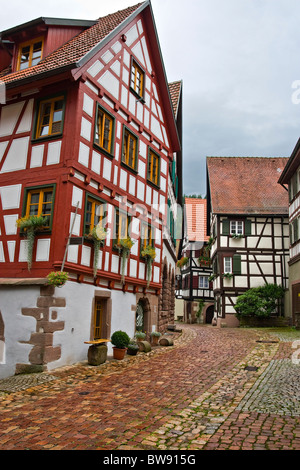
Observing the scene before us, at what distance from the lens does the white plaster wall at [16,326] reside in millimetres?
10352

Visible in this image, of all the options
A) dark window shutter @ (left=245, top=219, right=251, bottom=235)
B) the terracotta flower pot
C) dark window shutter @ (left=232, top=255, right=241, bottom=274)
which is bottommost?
the terracotta flower pot

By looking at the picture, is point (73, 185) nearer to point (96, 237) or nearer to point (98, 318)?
point (96, 237)

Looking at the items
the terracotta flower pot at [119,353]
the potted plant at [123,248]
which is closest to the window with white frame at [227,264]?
the potted plant at [123,248]

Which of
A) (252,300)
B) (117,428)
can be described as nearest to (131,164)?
(117,428)

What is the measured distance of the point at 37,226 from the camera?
35.9 feet

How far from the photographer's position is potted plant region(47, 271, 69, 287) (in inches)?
399

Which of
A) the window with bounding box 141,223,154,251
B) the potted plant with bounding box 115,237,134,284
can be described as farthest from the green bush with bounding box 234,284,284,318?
the potted plant with bounding box 115,237,134,284

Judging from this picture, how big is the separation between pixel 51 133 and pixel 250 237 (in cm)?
2063

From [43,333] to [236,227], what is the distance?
71.8ft

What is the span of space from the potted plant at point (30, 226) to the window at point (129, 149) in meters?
4.31

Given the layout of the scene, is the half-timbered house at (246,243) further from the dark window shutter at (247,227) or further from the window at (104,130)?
the window at (104,130)

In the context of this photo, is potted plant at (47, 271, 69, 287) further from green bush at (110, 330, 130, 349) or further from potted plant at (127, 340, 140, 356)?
potted plant at (127, 340, 140, 356)

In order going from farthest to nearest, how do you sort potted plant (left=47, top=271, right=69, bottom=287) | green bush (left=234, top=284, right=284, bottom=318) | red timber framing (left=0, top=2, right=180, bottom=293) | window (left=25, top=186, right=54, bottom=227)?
green bush (left=234, top=284, right=284, bottom=318), window (left=25, top=186, right=54, bottom=227), red timber framing (left=0, top=2, right=180, bottom=293), potted plant (left=47, top=271, right=69, bottom=287)

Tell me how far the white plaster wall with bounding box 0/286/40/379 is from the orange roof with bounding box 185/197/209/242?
1183 inches
